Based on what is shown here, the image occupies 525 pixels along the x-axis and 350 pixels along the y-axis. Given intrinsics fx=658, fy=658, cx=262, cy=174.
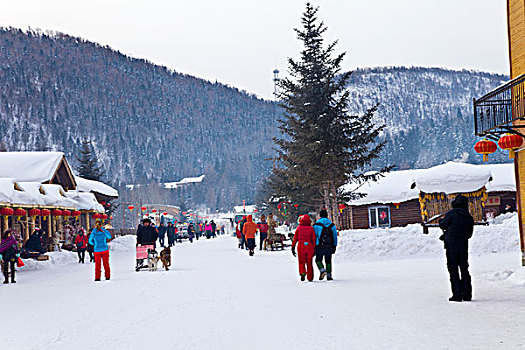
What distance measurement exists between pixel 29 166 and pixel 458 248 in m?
36.3

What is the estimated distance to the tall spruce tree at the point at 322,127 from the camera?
98.8ft

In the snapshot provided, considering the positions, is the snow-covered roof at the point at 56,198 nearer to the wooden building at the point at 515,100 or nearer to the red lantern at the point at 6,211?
the red lantern at the point at 6,211

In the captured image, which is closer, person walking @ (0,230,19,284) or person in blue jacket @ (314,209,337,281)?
person in blue jacket @ (314,209,337,281)

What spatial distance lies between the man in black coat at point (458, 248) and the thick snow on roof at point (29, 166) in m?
33.5

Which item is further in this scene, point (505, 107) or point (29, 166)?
point (29, 166)

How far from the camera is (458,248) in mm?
9945

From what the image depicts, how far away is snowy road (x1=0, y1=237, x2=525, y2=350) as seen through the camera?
286 inches

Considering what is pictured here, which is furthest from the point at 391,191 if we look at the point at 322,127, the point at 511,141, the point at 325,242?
the point at 325,242

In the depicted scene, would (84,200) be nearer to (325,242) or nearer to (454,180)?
(454,180)

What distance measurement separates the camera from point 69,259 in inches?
1091

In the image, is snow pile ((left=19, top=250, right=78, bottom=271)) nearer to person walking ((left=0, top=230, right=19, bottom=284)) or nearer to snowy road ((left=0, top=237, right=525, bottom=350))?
person walking ((left=0, top=230, right=19, bottom=284))

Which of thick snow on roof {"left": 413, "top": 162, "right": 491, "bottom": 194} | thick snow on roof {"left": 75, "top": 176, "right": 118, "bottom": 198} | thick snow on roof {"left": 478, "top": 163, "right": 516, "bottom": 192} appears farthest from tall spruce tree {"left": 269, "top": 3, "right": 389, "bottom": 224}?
thick snow on roof {"left": 75, "top": 176, "right": 118, "bottom": 198}

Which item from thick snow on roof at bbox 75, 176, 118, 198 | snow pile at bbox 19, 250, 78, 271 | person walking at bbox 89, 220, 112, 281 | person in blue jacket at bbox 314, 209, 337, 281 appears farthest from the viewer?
thick snow on roof at bbox 75, 176, 118, 198

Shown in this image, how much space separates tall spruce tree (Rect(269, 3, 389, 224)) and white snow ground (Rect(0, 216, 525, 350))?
1303cm
